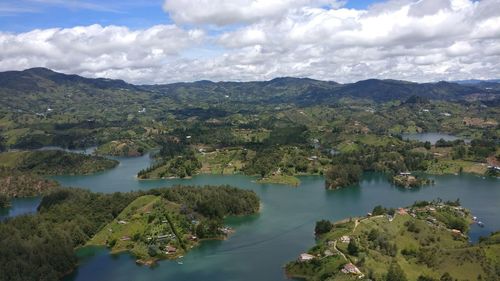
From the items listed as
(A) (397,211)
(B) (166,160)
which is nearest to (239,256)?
(A) (397,211)

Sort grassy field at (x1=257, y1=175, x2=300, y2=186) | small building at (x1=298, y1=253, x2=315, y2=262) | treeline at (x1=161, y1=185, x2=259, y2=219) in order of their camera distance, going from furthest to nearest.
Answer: grassy field at (x1=257, y1=175, x2=300, y2=186) → treeline at (x1=161, y1=185, x2=259, y2=219) → small building at (x1=298, y1=253, x2=315, y2=262)

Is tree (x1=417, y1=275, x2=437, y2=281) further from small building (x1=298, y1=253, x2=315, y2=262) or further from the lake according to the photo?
the lake

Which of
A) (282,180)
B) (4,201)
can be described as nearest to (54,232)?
(4,201)

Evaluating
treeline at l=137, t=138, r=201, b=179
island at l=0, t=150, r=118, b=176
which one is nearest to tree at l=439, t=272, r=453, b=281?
treeline at l=137, t=138, r=201, b=179

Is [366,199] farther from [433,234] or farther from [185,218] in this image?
[185,218]

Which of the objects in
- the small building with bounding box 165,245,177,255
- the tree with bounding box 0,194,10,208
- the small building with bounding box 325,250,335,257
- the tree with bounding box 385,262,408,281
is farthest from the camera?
the tree with bounding box 0,194,10,208
